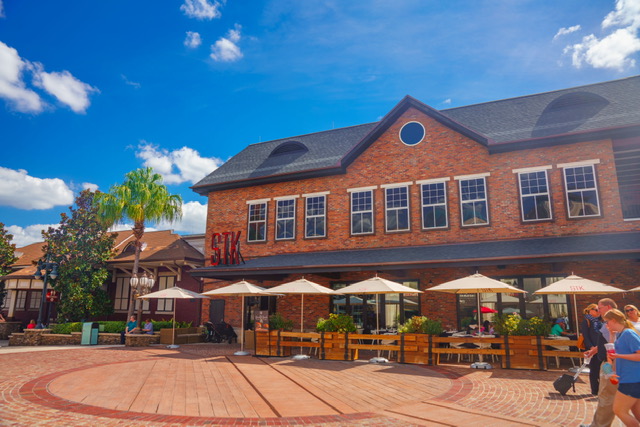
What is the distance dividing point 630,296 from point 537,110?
8.03 m

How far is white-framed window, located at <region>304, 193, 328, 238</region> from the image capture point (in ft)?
63.4

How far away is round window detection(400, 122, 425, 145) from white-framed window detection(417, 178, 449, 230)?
1.90 metres

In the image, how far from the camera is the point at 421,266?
48.2 ft

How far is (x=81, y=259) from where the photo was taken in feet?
76.0

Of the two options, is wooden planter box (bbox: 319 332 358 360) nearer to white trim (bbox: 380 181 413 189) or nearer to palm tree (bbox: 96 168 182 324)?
white trim (bbox: 380 181 413 189)

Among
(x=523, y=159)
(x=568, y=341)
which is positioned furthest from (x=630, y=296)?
(x=523, y=159)

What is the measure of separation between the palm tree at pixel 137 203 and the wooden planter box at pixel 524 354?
1774cm

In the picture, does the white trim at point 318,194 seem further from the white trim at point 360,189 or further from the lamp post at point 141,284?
the lamp post at point 141,284

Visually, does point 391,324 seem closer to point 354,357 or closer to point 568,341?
point 354,357

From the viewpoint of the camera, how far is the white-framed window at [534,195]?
615 inches

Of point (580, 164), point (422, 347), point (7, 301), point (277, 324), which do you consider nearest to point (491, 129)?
point (580, 164)

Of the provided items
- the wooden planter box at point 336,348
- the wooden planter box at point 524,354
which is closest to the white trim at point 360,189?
the wooden planter box at point 336,348

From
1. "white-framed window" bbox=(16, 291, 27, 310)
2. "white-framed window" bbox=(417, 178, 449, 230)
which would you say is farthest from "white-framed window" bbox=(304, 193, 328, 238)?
"white-framed window" bbox=(16, 291, 27, 310)

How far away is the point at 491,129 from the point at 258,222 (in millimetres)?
11007
